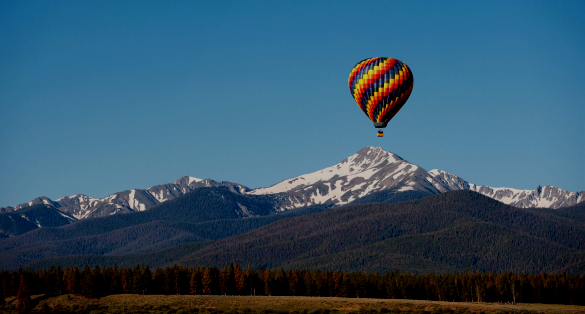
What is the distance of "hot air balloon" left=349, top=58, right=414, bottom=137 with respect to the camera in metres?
168

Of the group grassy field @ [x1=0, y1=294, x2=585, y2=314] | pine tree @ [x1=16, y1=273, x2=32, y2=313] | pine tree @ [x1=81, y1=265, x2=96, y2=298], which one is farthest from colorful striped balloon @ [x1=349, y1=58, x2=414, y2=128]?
pine tree @ [x1=16, y1=273, x2=32, y2=313]

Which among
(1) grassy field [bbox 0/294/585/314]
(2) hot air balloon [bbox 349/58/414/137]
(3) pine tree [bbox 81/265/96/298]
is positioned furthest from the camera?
(3) pine tree [bbox 81/265/96/298]

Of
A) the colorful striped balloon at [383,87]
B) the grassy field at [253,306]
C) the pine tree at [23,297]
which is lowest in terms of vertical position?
the grassy field at [253,306]

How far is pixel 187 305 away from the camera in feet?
555

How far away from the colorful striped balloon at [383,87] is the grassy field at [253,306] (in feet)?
Answer: 110

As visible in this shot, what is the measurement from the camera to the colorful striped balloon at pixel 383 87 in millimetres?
168000

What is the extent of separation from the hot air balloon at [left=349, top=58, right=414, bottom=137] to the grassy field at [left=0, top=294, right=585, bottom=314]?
33.4 metres

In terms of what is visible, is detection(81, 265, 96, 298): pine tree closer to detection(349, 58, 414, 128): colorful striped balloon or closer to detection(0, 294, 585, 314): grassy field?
detection(0, 294, 585, 314): grassy field

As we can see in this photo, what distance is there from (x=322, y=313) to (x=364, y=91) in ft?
141

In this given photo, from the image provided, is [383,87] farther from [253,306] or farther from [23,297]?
[23,297]

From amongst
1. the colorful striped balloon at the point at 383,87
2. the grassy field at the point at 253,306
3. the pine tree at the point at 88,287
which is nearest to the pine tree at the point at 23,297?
the grassy field at the point at 253,306

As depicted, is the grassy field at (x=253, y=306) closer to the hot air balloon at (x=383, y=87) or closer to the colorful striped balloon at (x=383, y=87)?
the hot air balloon at (x=383, y=87)

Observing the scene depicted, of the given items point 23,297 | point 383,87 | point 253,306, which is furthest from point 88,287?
point 383,87

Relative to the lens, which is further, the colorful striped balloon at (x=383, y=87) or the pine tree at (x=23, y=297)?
the pine tree at (x=23, y=297)
